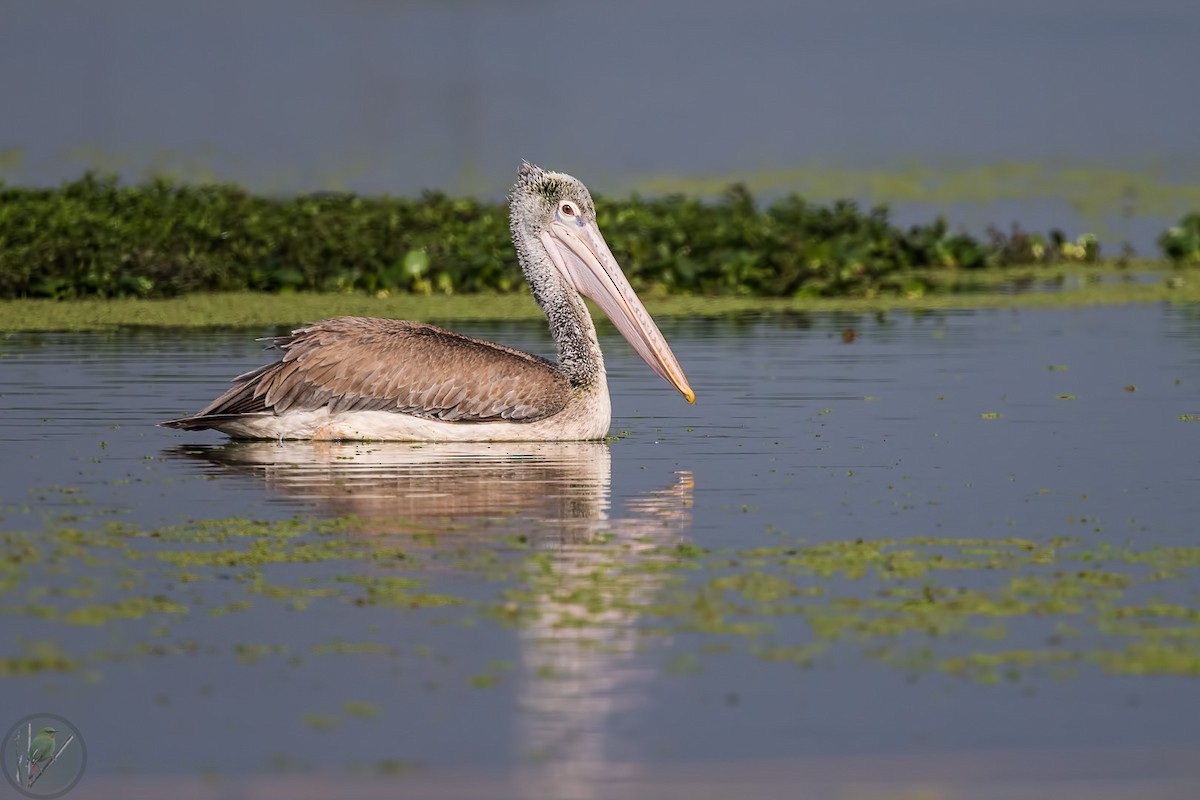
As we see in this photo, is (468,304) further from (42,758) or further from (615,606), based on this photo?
(42,758)

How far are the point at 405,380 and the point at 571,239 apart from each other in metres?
1.34

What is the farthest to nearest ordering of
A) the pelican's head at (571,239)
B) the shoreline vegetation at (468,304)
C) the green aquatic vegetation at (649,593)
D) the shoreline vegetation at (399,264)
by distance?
the shoreline vegetation at (399,264), the shoreline vegetation at (468,304), the pelican's head at (571,239), the green aquatic vegetation at (649,593)

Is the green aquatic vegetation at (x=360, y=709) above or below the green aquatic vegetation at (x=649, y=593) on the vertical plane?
below

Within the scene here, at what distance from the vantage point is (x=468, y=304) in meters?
20.2

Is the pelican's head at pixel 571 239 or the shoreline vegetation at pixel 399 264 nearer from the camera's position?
the pelican's head at pixel 571 239

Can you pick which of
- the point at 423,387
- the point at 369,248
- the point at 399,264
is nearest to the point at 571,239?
the point at 423,387

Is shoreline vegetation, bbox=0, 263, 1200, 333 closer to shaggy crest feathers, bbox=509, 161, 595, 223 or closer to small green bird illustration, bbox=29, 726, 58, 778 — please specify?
shaggy crest feathers, bbox=509, 161, 595, 223

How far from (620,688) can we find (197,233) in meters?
17.3

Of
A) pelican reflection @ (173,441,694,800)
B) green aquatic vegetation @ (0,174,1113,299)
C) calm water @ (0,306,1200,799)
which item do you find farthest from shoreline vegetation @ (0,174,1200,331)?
calm water @ (0,306,1200,799)

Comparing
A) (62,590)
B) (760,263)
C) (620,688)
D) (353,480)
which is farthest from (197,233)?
(620,688)

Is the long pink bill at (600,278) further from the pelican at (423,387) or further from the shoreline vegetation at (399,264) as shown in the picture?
the shoreline vegetation at (399,264)

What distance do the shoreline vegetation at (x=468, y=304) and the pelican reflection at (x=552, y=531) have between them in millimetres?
7014

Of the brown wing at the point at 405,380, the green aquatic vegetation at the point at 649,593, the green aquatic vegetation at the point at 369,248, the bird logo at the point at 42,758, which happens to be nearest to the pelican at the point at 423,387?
the brown wing at the point at 405,380

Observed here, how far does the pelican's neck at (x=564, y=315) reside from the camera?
1144 cm
